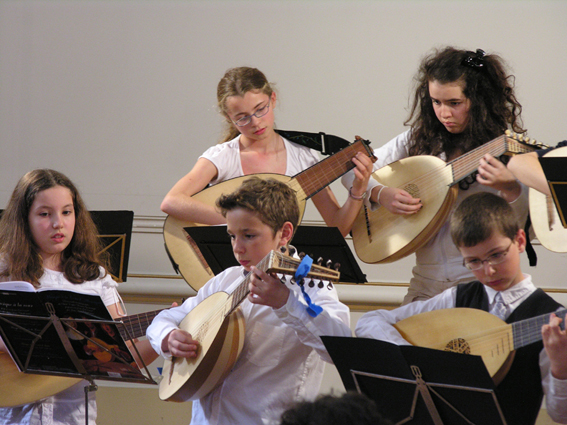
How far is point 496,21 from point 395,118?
80 centimetres

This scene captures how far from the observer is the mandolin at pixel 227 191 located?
A: 8.89 ft

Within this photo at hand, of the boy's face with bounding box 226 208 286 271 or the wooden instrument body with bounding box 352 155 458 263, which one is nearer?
the boy's face with bounding box 226 208 286 271

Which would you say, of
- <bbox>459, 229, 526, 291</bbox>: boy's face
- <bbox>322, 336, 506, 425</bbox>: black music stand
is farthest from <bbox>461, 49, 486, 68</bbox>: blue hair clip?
<bbox>322, 336, 506, 425</bbox>: black music stand

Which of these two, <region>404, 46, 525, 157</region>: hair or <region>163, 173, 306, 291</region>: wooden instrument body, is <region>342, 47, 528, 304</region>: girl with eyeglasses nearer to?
<region>404, 46, 525, 157</region>: hair

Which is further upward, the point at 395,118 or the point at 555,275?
the point at 395,118

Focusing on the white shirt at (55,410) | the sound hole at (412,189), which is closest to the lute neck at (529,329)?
the sound hole at (412,189)

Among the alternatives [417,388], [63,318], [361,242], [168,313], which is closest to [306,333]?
[417,388]

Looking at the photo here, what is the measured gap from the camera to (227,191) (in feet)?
9.25

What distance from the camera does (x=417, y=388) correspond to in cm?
158

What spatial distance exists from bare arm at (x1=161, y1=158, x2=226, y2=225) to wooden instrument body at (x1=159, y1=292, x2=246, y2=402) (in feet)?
2.61

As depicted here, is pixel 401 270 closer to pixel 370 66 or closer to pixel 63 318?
pixel 370 66

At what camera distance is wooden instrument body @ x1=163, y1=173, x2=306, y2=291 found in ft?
8.98

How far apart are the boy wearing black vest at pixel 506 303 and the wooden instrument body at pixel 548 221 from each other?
0.31m

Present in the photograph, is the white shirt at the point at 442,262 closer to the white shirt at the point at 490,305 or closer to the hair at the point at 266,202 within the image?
the white shirt at the point at 490,305
